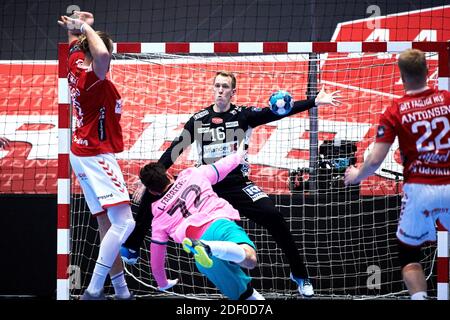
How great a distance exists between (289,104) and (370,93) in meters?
2.55

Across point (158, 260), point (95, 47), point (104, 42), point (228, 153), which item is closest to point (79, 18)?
point (104, 42)

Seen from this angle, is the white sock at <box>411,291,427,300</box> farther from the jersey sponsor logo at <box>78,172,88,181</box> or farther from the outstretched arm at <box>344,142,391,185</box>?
the jersey sponsor logo at <box>78,172,88,181</box>

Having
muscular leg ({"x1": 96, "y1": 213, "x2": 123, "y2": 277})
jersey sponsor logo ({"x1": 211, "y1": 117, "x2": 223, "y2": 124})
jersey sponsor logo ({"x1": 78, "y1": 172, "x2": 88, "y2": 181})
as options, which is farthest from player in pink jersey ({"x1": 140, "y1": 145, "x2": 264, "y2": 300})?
jersey sponsor logo ({"x1": 211, "y1": 117, "x2": 223, "y2": 124})

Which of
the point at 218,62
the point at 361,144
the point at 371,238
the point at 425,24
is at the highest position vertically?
the point at 425,24

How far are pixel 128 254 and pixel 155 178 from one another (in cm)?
157

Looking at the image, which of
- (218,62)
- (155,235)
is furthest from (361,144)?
(155,235)

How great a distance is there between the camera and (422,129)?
254 inches

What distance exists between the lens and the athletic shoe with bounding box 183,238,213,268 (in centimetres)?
674

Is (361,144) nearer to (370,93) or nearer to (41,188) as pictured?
(370,93)

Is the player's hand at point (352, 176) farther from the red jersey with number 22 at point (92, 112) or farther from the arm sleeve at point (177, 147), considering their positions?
the arm sleeve at point (177, 147)

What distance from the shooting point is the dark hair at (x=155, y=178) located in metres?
7.42

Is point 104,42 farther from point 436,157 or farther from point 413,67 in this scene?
point 436,157

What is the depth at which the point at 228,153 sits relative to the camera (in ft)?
28.7

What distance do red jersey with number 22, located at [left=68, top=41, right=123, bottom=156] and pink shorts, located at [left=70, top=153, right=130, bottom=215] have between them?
0.07 meters
